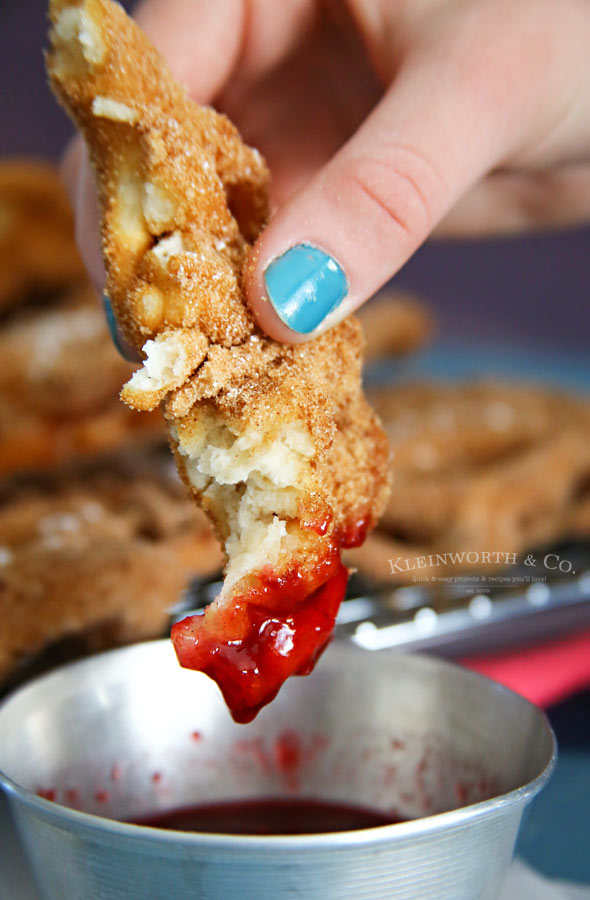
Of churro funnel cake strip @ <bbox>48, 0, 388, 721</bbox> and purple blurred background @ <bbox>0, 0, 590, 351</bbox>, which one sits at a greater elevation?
churro funnel cake strip @ <bbox>48, 0, 388, 721</bbox>

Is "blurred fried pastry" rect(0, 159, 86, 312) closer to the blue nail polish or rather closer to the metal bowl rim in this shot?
the blue nail polish

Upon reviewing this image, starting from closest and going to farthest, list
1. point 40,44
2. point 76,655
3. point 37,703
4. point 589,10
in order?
point 37,703
point 589,10
point 76,655
point 40,44

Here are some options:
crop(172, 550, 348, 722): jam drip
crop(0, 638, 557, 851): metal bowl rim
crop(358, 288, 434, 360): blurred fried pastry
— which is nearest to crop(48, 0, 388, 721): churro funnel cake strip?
crop(172, 550, 348, 722): jam drip

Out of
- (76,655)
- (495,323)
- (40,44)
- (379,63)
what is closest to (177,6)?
(379,63)

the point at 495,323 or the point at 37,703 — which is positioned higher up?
the point at 37,703

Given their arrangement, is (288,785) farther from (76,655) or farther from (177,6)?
(177,6)

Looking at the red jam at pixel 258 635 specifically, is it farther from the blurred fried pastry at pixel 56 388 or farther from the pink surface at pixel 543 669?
the blurred fried pastry at pixel 56 388

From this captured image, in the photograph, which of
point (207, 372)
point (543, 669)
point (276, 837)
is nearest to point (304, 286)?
point (207, 372)

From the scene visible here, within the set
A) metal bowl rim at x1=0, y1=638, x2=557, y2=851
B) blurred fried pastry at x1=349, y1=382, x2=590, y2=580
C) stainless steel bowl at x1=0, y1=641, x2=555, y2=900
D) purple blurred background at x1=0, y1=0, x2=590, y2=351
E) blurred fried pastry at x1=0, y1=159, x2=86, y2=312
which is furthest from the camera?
purple blurred background at x1=0, y1=0, x2=590, y2=351
